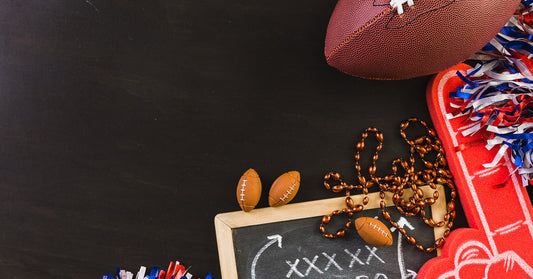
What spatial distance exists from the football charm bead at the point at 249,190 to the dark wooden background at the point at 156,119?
6cm

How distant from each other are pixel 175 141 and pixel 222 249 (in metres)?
0.34

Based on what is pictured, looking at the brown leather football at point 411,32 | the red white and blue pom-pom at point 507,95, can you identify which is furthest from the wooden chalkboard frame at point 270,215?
the brown leather football at point 411,32

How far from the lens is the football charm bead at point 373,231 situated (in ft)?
3.19

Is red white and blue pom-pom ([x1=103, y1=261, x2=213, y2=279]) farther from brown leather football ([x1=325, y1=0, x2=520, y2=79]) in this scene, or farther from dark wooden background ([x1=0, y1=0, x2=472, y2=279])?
brown leather football ([x1=325, y1=0, x2=520, y2=79])

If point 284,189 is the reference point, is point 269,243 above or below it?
below

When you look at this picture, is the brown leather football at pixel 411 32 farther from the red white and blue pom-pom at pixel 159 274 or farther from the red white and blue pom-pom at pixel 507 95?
the red white and blue pom-pom at pixel 159 274

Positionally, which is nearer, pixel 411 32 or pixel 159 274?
pixel 411 32

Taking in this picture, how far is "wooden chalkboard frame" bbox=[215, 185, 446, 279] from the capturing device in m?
1.02

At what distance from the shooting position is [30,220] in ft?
3.40

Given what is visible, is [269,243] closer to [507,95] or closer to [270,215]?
[270,215]

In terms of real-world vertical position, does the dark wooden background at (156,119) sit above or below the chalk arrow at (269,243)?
above

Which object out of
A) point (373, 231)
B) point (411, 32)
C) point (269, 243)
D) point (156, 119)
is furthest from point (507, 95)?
point (156, 119)

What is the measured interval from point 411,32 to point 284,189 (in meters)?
0.51

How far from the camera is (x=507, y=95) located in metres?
1.05
